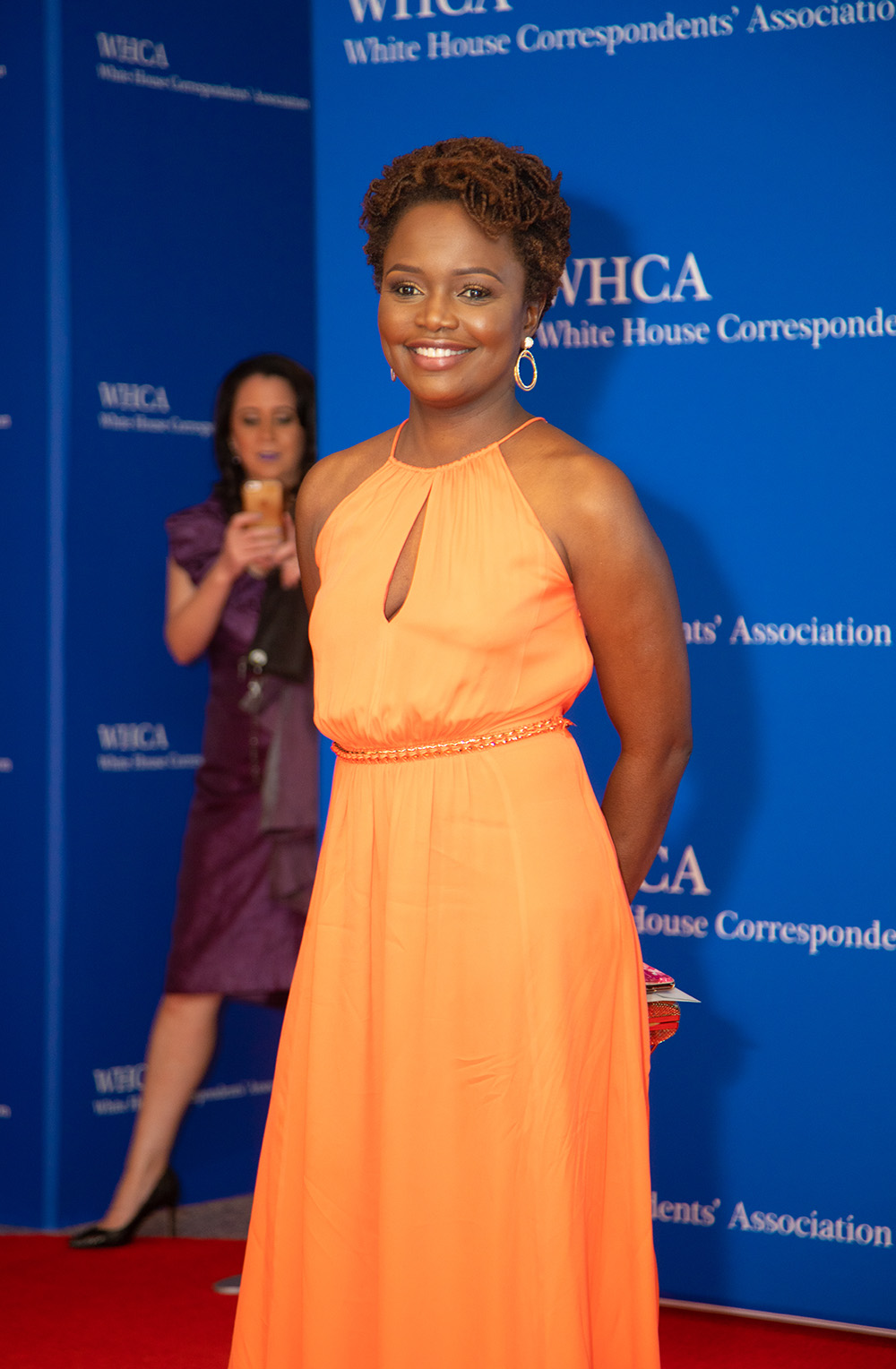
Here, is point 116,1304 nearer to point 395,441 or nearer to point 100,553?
point 100,553

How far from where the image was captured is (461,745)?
212 centimetres

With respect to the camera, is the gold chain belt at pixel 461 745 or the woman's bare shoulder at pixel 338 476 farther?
the woman's bare shoulder at pixel 338 476

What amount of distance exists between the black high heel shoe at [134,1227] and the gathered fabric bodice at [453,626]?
7.18 feet

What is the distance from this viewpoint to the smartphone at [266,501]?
4070 millimetres

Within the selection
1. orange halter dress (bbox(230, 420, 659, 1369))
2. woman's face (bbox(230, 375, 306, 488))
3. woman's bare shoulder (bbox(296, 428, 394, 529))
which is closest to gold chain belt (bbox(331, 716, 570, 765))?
orange halter dress (bbox(230, 420, 659, 1369))

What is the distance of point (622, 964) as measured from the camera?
218cm

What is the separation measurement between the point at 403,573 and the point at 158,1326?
78.3 inches

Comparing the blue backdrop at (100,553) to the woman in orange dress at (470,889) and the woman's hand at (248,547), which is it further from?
the woman in orange dress at (470,889)

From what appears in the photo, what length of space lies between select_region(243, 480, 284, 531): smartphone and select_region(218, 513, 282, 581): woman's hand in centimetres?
3

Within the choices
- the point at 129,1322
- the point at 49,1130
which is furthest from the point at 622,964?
the point at 49,1130

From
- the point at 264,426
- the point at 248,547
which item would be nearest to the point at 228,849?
the point at 248,547

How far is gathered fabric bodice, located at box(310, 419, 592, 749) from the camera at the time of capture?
208cm

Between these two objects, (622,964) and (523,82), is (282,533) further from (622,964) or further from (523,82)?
(622,964)

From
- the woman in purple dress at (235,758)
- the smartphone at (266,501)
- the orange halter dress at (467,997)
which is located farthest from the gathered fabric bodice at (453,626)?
the smartphone at (266,501)
